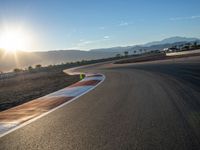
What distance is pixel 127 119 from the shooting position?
19.5 feet

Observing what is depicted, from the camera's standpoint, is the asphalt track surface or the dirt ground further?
the dirt ground

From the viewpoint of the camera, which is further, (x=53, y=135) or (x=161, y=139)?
(x=53, y=135)

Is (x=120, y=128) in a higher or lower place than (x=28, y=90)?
higher

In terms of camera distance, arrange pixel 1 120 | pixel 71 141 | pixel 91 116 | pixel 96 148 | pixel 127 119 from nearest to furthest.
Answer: pixel 96 148, pixel 71 141, pixel 127 119, pixel 91 116, pixel 1 120

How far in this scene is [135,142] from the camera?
14.4ft

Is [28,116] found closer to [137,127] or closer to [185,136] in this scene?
[137,127]

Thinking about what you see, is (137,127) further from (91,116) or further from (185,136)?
(91,116)

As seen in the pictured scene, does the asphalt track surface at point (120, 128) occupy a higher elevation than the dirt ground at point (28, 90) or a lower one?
higher

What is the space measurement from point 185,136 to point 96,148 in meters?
1.53

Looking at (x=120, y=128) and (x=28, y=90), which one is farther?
(x=28, y=90)


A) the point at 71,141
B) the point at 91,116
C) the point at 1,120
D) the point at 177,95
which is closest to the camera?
the point at 71,141

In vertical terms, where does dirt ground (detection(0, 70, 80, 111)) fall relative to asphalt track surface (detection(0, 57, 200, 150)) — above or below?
below

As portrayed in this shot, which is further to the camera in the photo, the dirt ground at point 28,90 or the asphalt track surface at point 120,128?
the dirt ground at point 28,90

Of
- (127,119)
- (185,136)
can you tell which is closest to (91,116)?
(127,119)
